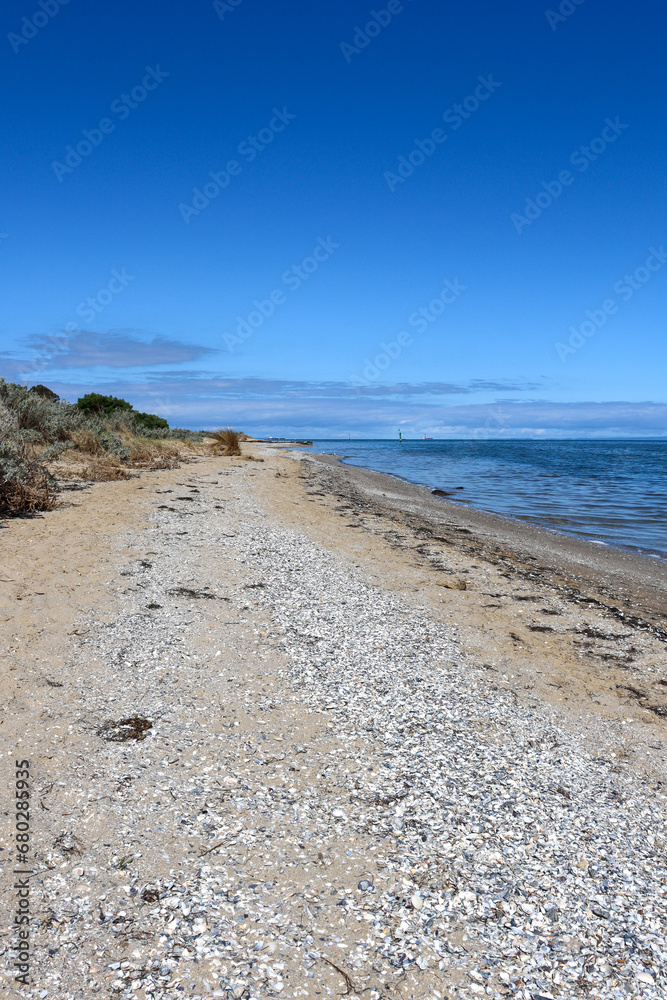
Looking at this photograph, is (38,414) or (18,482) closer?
(18,482)

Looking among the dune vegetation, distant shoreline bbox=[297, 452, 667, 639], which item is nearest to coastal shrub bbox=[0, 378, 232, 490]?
the dune vegetation

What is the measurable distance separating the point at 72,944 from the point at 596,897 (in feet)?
8.49

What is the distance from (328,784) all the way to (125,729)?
5.30 feet

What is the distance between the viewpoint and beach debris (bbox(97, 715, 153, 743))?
4062 millimetres

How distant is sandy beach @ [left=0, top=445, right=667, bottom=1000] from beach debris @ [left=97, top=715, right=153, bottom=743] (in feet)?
0.07

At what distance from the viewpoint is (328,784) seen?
3.71 meters

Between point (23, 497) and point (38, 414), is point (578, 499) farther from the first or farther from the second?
point (38, 414)

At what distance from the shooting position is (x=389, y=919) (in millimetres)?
2705

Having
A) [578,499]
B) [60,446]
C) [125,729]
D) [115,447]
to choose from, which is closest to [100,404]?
[115,447]

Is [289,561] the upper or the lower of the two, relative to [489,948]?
upper

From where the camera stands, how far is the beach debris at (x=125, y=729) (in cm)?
406

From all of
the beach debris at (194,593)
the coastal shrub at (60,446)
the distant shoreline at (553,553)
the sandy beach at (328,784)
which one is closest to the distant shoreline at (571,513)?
the distant shoreline at (553,553)

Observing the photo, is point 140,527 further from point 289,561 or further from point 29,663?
point 29,663

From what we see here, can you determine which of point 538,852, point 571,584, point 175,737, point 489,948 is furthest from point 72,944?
point 571,584
